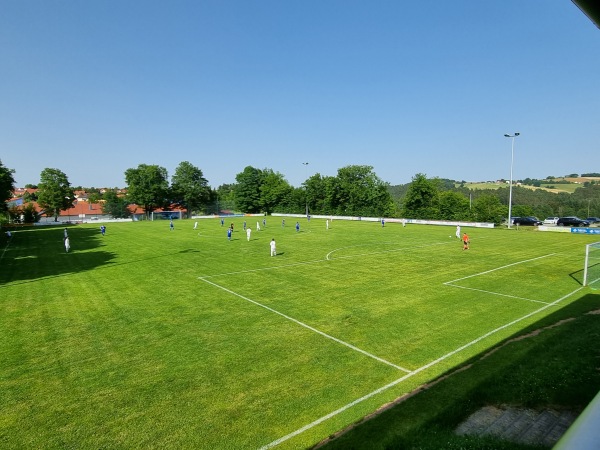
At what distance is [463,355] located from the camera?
10.9 m

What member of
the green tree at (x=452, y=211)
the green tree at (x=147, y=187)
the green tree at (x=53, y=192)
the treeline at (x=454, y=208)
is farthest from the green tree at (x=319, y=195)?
the green tree at (x=53, y=192)

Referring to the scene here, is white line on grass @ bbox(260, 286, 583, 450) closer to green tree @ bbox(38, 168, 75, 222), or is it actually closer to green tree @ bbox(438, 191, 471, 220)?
green tree @ bbox(438, 191, 471, 220)

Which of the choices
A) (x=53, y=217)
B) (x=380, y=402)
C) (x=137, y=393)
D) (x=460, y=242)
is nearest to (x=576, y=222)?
(x=460, y=242)

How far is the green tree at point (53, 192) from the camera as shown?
81.0 metres

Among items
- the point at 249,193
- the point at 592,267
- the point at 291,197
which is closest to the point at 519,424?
the point at 592,267

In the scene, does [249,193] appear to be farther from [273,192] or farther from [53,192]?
[53,192]

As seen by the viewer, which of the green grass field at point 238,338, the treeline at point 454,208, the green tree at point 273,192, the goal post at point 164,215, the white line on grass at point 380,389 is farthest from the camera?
the green tree at point 273,192

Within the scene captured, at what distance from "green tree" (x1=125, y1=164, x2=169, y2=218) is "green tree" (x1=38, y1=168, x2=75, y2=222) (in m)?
12.9

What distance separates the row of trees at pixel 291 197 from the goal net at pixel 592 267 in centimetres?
3764

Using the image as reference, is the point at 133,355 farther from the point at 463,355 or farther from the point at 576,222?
the point at 576,222

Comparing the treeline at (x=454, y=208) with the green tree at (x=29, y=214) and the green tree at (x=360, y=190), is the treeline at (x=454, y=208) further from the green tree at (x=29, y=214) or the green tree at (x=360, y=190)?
the green tree at (x=29, y=214)

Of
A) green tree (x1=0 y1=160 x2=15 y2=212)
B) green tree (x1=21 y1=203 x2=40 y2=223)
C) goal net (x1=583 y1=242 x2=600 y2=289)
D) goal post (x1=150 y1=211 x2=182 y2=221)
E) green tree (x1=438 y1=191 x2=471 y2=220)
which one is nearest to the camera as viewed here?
goal net (x1=583 y1=242 x2=600 y2=289)

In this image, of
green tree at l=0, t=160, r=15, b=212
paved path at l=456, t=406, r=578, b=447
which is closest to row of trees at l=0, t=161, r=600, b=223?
green tree at l=0, t=160, r=15, b=212

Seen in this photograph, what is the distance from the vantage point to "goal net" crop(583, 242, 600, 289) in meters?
18.9
